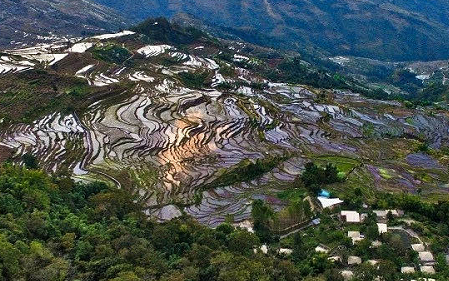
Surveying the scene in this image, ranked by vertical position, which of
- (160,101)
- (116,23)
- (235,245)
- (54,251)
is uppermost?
(54,251)

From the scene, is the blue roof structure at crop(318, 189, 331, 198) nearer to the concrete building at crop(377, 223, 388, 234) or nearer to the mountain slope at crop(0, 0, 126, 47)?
the concrete building at crop(377, 223, 388, 234)

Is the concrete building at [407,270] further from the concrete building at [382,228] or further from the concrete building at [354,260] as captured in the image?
the concrete building at [382,228]

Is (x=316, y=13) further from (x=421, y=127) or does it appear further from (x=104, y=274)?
(x=104, y=274)

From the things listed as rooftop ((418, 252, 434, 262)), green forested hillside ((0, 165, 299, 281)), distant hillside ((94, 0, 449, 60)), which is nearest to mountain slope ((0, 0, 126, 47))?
distant hillside ((94, 0, 449, 60))

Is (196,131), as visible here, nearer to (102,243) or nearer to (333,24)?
(102,243)

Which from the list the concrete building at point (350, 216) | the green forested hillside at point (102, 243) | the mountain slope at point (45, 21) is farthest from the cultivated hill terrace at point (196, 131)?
the mountain slope at point (45, 21)

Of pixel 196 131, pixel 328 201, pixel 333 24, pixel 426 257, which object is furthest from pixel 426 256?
pixel 333 24

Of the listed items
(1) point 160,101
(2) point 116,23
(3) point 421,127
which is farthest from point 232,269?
(2) point 116,23
